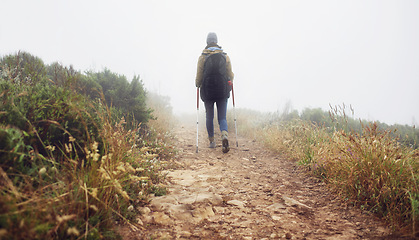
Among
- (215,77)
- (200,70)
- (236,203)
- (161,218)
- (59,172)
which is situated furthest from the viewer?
(200,70)

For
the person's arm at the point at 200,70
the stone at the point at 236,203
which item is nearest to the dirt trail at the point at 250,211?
the stone at the point at 236,203

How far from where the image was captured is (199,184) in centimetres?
326

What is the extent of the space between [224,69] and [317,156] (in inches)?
128

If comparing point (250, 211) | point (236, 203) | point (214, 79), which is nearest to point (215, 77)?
point (214, 79)

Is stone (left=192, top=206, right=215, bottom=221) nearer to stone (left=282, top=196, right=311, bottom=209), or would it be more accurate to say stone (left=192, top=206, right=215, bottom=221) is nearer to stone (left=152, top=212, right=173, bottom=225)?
stone (left=152, top=212, right=173, bottom=225)

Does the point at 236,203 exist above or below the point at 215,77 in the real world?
below

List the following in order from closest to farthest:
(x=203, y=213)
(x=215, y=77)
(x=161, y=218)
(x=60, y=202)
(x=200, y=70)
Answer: (x=60, y=202), (x=161, y=218), (x=203, y=213), (x=215, y=77), (x=200, y=70)

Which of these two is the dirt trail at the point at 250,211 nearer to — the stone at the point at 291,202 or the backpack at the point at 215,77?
the stone at the point at 291,202

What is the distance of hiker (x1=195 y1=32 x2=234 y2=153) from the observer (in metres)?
5.49

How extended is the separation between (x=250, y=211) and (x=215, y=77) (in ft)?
12.6

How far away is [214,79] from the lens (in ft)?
18.1

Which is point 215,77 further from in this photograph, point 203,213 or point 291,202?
point 203,213

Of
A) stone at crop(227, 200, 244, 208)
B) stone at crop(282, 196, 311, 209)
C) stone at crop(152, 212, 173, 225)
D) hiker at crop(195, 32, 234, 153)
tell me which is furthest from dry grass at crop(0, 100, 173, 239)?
hiker at crop(195, 32, 234, 153)

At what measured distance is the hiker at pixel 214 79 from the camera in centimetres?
549
